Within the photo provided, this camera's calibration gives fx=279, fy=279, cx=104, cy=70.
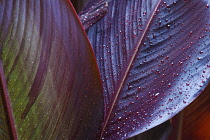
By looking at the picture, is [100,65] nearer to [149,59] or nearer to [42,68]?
[149,59]

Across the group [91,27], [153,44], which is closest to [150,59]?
[153,44]

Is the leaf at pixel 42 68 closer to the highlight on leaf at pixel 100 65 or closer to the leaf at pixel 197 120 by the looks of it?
the highlight on leaf at pixel 100 65

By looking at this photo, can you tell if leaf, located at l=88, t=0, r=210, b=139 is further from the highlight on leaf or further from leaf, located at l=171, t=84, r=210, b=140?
leaf, located at l=171, t=84, r=210, b=140

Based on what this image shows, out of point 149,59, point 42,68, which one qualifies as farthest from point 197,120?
point 42,68

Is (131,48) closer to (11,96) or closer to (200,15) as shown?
(200,15)

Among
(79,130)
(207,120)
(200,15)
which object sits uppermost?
(200,15)

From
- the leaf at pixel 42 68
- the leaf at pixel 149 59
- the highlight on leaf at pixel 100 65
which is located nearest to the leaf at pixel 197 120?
the highlight on leaf at pixel 100 65

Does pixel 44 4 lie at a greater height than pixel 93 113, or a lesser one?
greater
